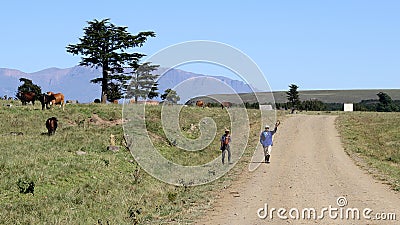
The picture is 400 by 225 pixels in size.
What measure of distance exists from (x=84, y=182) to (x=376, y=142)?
25.7m

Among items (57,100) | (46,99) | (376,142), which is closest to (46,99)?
(46,99)

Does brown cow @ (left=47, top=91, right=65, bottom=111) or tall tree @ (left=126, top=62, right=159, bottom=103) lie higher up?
tall tree @ (left=126, top=62, right=159, bottom=103)

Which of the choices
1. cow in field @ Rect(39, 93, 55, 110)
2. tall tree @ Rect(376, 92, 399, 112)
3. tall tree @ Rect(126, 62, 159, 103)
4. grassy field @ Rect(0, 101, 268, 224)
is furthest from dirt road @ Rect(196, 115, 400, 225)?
tall tree @ Rect(376, 92, 399, 112)

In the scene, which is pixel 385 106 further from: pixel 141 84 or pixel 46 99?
pixel 46 99

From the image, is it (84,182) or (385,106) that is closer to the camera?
(84,182)

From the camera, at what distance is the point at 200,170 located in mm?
23344

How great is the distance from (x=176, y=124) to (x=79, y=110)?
7.93 metres

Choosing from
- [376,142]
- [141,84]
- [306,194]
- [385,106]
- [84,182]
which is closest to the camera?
[306,194]

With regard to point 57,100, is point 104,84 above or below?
above

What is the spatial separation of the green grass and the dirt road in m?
1.02

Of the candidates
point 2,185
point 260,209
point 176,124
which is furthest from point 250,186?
point 176,124

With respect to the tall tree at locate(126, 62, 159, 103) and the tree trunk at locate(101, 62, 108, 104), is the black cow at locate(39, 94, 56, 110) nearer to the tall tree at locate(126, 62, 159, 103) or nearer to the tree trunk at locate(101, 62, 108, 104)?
the tall tree at locate(126, 62, 159, 103)

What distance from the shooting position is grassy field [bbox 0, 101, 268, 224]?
45.2ft

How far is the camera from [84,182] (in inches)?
757
